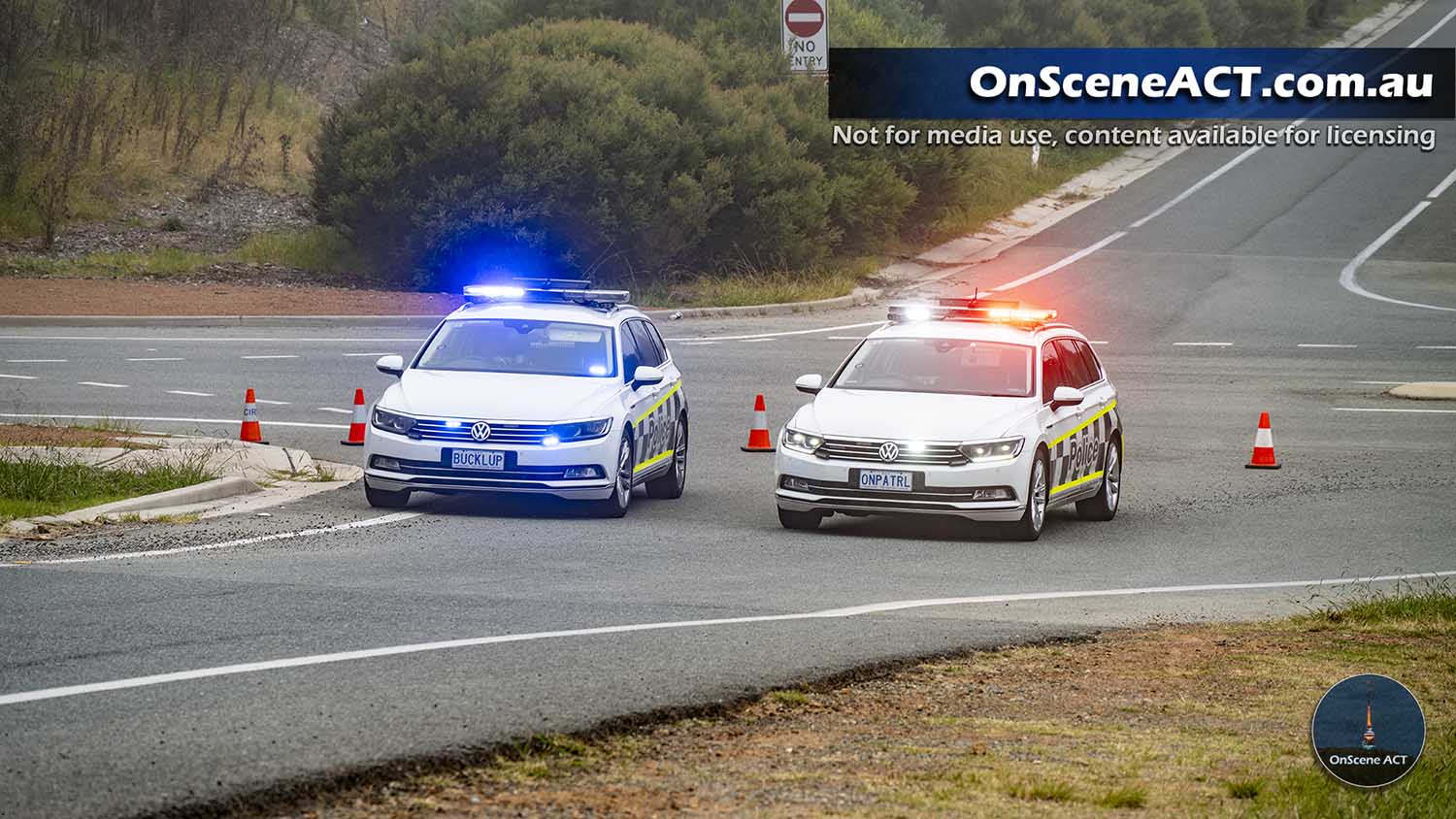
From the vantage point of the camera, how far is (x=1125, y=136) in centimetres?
6022

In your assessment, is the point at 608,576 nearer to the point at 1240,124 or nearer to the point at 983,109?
the point at 983,109

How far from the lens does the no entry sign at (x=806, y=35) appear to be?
41469 millimetres

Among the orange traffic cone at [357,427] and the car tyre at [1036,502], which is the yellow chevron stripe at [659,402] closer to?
the car tyre at [1036,502]

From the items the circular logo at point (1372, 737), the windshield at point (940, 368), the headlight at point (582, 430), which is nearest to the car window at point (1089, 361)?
the windshield at point (940, 368)

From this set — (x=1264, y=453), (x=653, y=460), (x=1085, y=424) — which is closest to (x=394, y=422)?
(x=653, y=460)

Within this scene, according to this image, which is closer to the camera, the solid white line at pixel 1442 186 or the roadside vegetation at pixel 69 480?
the roadside vegetation at pixel 69 480

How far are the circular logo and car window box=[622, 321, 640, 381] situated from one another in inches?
422

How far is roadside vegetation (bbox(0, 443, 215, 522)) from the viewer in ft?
45.8

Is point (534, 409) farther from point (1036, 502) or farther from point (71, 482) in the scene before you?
point (1036, 502)

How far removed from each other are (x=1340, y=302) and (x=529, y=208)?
47.0 feet

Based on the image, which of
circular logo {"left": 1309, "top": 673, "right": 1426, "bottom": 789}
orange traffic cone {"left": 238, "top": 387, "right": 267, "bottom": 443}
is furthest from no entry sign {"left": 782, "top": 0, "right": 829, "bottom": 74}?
circular logo {"left": 1309, "top": 673, "right": 1426, "bottom": 789}

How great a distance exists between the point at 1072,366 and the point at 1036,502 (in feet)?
6.74

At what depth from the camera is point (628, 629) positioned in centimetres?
998

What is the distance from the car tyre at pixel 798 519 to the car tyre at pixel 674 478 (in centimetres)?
193
